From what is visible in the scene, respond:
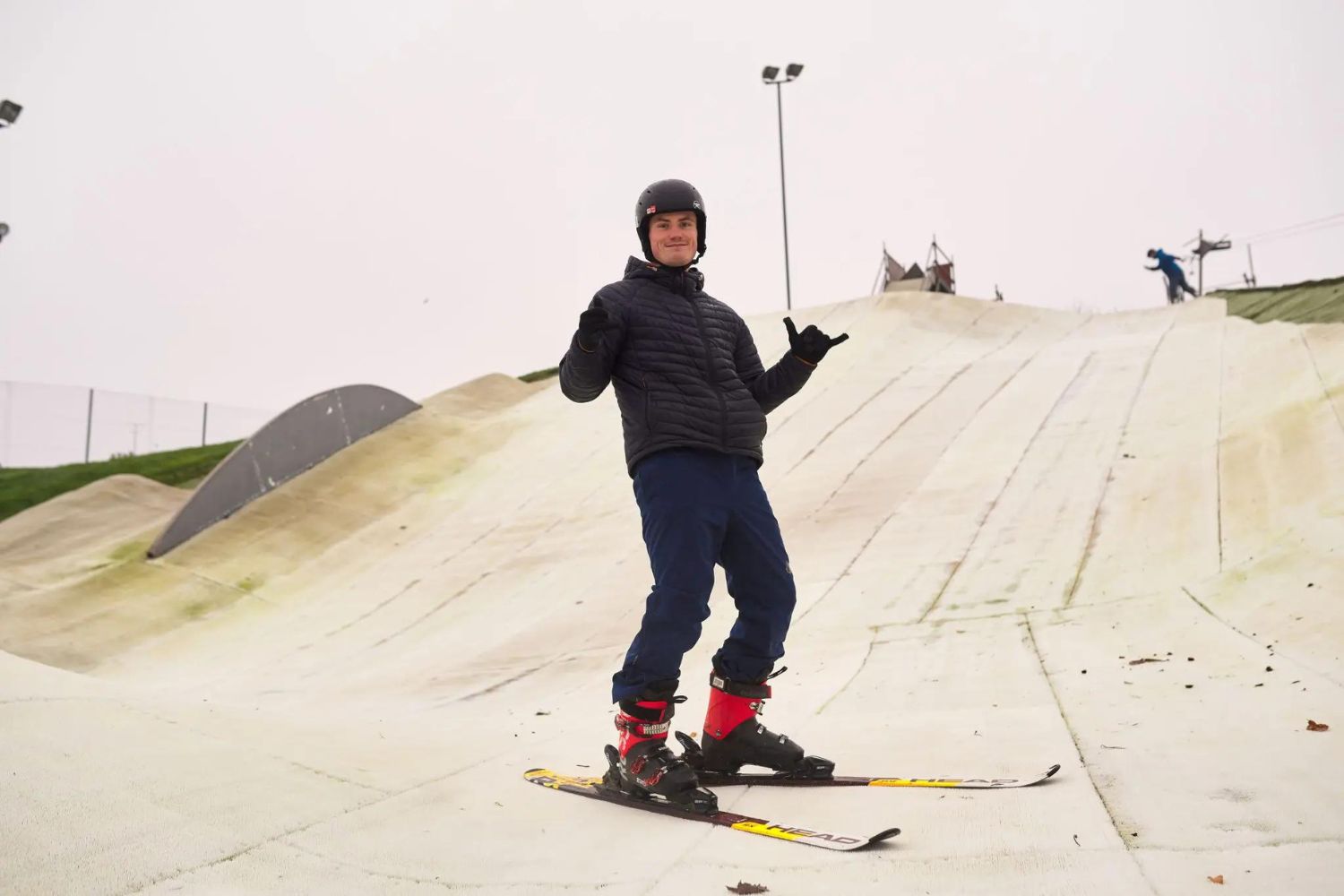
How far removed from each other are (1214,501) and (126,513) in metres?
11.1

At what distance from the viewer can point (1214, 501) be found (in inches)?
290

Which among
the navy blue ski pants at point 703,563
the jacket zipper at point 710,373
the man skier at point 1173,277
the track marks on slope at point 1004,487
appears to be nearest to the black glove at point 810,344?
the jacket zipper at point 710,373

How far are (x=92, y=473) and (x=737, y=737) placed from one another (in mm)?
15922

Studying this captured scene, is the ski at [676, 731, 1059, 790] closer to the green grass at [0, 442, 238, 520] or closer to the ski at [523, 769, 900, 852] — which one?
the ski at [523, 769, 900, 852]

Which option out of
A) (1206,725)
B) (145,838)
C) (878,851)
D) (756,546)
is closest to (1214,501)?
(1206,725)

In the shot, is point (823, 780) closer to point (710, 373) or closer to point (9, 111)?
point (710, 373)

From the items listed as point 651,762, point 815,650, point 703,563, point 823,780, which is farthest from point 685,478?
point 815,650

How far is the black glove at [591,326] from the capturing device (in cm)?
344

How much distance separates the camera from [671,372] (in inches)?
141

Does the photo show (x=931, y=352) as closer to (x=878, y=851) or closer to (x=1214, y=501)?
(x=1214, y=501)

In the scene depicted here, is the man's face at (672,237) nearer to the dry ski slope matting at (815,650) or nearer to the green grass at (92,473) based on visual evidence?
the dry ski slope matting at (815,650)

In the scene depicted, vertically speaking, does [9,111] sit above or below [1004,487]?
above

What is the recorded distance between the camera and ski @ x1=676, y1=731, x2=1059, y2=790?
297cm

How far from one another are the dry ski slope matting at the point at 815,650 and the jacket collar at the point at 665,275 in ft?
5.62
